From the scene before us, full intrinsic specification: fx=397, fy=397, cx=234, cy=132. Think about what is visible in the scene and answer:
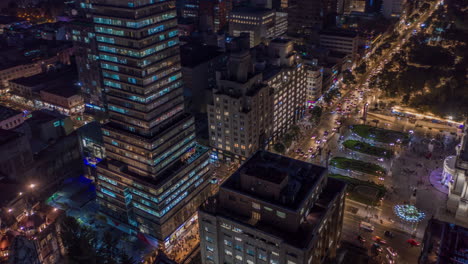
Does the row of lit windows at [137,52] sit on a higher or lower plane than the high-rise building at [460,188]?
higher

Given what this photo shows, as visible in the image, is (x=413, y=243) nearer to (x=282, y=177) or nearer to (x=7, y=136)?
(x=282, y=177)

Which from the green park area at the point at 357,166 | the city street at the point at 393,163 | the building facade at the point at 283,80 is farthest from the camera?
the building facade at the point at 283,80

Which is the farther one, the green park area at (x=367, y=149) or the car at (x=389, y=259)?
the green park area at (x=367, y=149)

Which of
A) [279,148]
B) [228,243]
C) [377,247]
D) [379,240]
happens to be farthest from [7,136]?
[379,240]

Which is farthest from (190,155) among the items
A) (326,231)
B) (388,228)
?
(388,228)

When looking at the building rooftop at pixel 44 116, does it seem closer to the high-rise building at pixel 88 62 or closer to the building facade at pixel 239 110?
the high-rise building at pixel 88 62

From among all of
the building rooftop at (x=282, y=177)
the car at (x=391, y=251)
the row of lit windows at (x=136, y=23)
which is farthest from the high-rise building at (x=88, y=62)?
the car at (x=391, y=251)

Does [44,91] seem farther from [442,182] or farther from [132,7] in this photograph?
[442,182]
